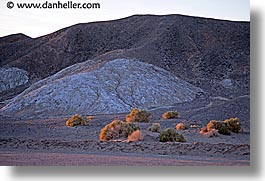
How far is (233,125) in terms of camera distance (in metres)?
13.5

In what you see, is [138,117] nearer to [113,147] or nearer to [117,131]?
[117,131]

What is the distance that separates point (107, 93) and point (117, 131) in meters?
6.55

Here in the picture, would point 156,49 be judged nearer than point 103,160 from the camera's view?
No

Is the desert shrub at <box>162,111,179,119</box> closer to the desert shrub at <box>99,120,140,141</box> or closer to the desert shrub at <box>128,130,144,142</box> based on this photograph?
the desert shrub at <box>99,120,140,141</box>

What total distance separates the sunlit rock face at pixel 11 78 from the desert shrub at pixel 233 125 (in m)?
13.6

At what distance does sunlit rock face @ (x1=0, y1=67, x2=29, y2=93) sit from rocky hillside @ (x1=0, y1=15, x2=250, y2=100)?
0.41 meters

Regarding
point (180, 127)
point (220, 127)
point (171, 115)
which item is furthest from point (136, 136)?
point (171, 115)

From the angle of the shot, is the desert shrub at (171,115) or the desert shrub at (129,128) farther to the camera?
the desert shrub at (171,115)

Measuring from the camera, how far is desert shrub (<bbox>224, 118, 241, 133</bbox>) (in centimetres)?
1316

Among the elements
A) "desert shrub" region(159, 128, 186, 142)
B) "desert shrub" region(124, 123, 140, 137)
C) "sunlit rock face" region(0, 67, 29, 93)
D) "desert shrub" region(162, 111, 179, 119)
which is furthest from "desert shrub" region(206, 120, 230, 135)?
"sunlit rock face" region(0, 67, 29, 93)

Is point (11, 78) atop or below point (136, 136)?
atop

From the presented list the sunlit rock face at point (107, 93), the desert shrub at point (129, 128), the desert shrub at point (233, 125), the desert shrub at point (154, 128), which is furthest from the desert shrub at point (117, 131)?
the sunlit rock face at point (107, 93)

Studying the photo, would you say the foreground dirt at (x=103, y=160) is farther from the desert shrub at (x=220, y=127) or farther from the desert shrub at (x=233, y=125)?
the desert shrub at (x=220, y=127)

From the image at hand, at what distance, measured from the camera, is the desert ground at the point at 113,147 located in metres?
11.2
